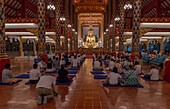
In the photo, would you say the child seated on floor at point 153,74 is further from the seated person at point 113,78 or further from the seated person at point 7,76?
the seated person at point 7,76

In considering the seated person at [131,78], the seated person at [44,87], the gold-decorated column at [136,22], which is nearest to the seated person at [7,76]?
the seated person at [44,87]

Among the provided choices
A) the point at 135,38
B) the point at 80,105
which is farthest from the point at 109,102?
the point at 135,38

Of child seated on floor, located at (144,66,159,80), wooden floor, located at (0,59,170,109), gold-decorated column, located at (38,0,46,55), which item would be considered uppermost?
gold-decorated column, located at (38,0,46,55)

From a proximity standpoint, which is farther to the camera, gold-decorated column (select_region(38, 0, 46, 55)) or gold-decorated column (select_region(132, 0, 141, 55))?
gold-decorated column (select_region(38, 0, 46, 55))

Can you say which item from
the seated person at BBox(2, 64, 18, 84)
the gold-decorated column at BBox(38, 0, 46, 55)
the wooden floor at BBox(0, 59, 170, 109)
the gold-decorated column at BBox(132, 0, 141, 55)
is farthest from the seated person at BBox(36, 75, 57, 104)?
the gold-decorated column at BBox(132, 0, 141, 55)

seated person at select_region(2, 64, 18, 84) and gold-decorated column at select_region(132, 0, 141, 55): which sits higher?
gold-decorated column at select_region(132, 0, 141, 55)

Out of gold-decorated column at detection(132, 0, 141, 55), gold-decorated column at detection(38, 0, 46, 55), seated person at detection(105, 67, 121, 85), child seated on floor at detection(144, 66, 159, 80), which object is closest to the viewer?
seated person at detection(105, 67, 121, 85)

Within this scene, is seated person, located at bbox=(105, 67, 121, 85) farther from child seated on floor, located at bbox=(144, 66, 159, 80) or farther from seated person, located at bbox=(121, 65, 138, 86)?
child seated on floor, located at bbox=(144, 66, 159, 80)

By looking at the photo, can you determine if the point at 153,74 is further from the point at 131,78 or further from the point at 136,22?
the point at 136,22

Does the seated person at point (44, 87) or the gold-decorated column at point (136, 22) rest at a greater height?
the gold-decorated column at point (136, 22)

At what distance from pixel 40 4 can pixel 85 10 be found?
23.8m

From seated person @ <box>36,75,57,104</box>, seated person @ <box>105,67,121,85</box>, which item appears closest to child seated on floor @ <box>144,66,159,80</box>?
seated person @ <box>105,67,121,85</box>

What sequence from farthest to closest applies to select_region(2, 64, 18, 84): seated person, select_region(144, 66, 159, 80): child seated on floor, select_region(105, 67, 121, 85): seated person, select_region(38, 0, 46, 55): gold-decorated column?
select_region(38, 0, 46, 55): gold-decorated column
select_region(144, 66, 159, 80): child seated on floor
select_region(2, 64, 18, 84): seated person
select_region(105, 67, 121, 85): seated person

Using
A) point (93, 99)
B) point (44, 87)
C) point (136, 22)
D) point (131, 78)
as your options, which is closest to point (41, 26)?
point (136, 22)
